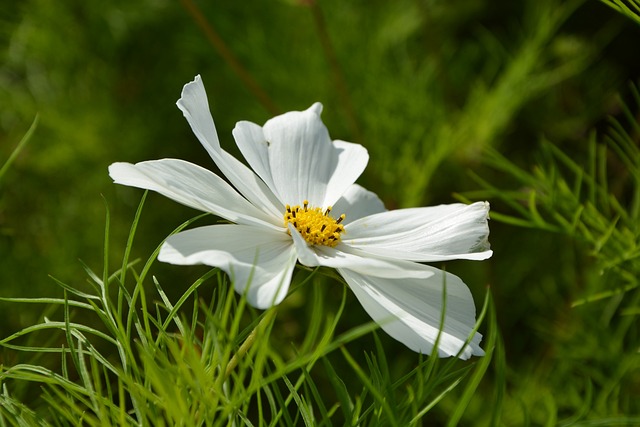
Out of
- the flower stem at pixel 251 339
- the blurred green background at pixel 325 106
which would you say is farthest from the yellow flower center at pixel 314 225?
the blurred green background at pixel 325 106

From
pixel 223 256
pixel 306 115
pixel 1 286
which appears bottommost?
pixel 1 286

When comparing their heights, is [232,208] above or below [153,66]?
below

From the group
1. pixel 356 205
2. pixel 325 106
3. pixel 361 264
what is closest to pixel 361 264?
pixel 361 264

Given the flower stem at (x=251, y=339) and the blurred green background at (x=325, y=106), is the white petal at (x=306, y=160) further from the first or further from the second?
the blurred green background at (x=325, y=106)

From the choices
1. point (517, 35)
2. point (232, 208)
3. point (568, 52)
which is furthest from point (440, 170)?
point (232, 208)

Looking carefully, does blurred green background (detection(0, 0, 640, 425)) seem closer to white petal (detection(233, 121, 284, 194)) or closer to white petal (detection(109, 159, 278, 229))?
white petal (detection(233, 121, 284, 194))

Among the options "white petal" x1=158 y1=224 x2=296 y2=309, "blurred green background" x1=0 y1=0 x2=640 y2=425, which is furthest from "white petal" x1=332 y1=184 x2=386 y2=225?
"blurred green background" x1=0 y1=0 x2=640 y2=425

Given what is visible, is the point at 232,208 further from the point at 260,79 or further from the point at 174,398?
the point at 260,79
